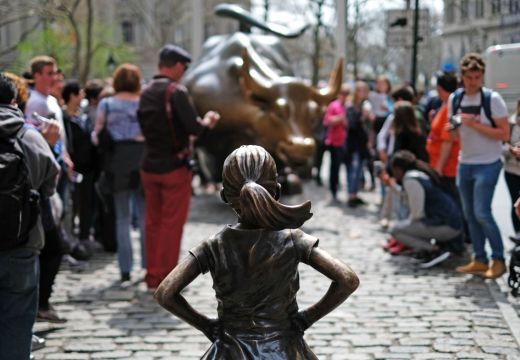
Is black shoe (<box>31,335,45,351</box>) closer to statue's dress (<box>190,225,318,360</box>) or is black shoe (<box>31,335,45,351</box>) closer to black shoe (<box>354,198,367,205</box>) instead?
statue's dress (<box>190,225,318,360</box>)

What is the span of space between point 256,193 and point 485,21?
56.1 feet

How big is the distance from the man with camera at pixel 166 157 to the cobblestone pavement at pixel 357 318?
0.42m

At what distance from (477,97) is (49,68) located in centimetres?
387

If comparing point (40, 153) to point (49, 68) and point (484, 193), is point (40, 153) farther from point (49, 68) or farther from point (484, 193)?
point (484, 193)

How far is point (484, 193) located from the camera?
7656 millimetres

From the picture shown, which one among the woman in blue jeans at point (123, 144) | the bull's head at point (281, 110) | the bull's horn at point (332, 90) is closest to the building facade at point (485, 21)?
the bull's horn at point (332, 90)

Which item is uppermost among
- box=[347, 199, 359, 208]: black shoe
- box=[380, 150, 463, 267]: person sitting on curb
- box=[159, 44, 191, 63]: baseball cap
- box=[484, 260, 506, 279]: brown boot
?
box=[159, 44, 191, 63]: baseball cap

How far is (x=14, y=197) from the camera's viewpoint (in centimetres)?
446

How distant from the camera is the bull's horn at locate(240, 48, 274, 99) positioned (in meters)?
11.5

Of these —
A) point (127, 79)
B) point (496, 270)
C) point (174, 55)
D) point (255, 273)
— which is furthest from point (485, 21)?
point (255, 273)

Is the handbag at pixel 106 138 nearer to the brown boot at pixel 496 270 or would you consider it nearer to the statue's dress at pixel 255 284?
the brown boot at pixel 496 270

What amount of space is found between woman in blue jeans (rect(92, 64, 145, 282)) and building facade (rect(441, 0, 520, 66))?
531 cm

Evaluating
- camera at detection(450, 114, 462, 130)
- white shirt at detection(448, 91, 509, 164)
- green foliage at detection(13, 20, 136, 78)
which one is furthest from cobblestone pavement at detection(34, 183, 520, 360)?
green foliage at detection(13, 20, 136, 78)

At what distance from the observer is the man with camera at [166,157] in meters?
7.32
